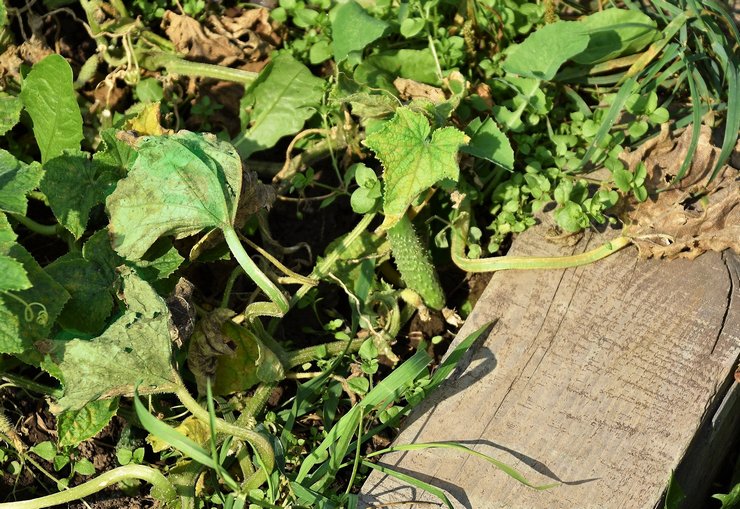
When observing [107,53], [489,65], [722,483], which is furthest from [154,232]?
[722,483]

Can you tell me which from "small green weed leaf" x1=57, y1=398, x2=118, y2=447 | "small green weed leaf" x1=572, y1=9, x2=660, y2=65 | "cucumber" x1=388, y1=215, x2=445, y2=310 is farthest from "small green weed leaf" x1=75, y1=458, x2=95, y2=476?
"small green weed leaf" x1=572, y1=9, x2=660, y2=65

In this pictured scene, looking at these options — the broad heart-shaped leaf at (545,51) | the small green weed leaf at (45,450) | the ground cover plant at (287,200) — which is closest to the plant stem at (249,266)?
the ground cover plant at (287,200)

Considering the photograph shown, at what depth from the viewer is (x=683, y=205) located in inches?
101

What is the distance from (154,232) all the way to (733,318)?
1484 millimetres

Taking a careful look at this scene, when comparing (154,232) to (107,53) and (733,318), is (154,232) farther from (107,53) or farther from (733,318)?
(733,318)

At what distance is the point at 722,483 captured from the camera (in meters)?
2.80

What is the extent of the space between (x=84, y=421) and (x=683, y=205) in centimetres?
167

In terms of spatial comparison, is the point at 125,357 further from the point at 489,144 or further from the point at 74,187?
the point at 489,144

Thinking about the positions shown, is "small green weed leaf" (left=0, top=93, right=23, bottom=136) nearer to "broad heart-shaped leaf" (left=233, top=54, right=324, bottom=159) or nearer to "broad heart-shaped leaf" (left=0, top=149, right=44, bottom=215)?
"broad heart-shaped leaf" (left=0, top=149, right=44, bottom=215)

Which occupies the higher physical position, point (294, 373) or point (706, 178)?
point (706, 178)

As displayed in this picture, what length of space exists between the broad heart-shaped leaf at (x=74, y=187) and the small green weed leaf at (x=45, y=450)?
526mm

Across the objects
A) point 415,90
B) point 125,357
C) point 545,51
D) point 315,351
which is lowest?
point 315,351

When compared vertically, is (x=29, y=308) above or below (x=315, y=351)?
above

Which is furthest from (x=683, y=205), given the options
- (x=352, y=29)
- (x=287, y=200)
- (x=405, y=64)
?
(x=287, y=200)
